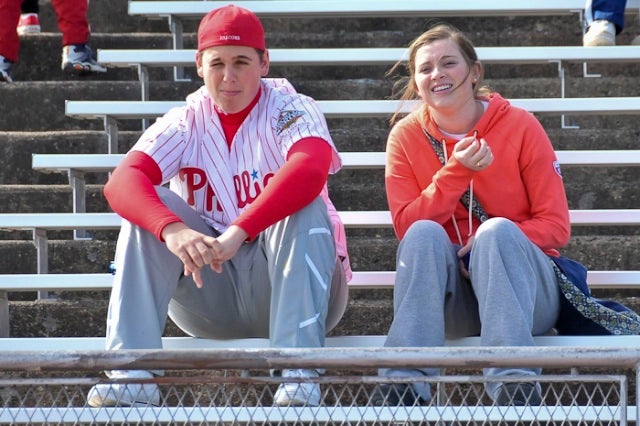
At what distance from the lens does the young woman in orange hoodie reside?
9.14 ft

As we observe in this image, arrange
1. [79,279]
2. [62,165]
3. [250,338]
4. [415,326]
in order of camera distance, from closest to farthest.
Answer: [415,326], [250,338], [79,279], [62,165]

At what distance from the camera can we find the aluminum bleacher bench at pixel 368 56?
4.27 m

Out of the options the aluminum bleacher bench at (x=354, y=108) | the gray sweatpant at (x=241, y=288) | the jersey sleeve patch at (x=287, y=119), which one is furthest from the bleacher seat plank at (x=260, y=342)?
the aluminum bleacher bench at (x=354, y=108)

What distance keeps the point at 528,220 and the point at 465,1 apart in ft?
5.39

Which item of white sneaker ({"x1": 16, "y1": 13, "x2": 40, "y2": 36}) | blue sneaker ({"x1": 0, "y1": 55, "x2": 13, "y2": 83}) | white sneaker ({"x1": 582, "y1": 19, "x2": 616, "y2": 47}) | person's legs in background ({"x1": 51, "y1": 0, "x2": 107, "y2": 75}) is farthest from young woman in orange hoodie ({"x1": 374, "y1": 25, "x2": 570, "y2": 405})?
white sneaker ({"x1": 16, "y1": 13, "x2": 40, "y2": 36})

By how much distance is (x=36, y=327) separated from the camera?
362 cm

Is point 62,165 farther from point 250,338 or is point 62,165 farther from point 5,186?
point 250,338

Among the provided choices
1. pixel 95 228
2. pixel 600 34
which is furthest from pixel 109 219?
pixel 600 34

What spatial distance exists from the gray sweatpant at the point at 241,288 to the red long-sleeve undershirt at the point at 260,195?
0.12ft

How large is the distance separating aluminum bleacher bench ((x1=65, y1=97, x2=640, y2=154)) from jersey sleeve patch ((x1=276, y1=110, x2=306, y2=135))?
0.91 metres

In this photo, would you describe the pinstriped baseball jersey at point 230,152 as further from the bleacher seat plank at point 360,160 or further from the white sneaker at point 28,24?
the white sneaker at point 28,24

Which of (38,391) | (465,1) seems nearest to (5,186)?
(38,391)

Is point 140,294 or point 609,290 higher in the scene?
point 140,294

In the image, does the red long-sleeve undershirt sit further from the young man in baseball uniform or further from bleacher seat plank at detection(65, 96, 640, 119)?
bleacher seat plank at detection(65, 96, 640, 119)
